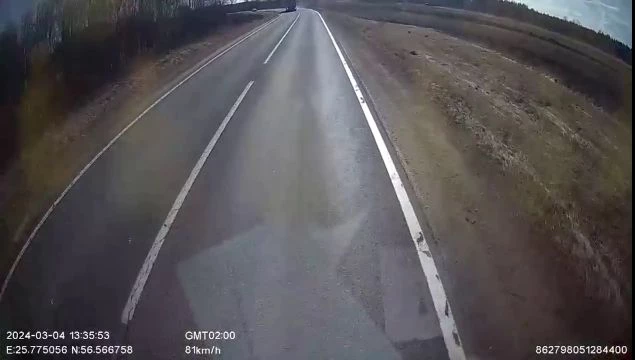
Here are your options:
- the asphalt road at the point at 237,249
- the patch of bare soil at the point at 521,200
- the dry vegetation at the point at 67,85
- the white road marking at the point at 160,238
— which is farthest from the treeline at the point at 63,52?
the patch of bare soil at the point at 521,200

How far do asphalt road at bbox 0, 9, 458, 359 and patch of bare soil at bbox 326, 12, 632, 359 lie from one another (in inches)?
14.8

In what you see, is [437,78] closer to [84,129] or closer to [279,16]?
[84,129]

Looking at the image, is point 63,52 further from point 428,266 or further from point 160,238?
point 428,266

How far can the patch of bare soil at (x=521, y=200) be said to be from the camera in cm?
338

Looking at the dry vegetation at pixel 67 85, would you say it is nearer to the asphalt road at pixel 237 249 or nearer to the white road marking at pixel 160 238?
the asphalt road at pixel 237 249

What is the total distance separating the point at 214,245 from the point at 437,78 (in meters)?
3.17

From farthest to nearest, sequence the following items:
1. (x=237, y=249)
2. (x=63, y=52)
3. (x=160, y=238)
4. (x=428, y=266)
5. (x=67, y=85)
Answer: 1. (x=67, y=85)
2. (x=63, y=52)
3. (x=160, y=238)
4. (x=237, y=249)
5. (x=428, y=266)

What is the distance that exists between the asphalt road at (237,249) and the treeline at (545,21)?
1742 millimetres

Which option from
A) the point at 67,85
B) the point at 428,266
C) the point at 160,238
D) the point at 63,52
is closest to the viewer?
the point at 428,266

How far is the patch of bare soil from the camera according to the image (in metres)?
3.38

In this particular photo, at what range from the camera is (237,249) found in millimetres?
4059

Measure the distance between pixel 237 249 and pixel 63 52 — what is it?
91.3 inches

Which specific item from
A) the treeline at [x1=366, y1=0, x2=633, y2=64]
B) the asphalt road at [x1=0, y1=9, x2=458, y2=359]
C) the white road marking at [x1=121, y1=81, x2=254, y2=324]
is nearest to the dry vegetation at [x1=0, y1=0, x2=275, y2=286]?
the asphalt road at [x1=0, y1=9, x2=458, y2=359]

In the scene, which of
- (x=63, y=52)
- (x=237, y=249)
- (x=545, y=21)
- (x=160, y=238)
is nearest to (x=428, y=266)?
(x=237, y=249)
